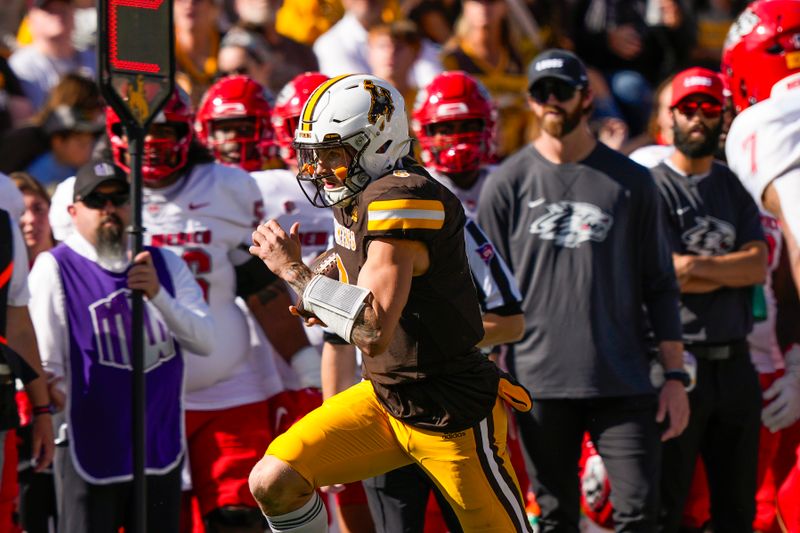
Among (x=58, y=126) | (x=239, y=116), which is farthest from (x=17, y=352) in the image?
(x=58, y=126)

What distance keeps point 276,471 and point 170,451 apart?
4.40 feet

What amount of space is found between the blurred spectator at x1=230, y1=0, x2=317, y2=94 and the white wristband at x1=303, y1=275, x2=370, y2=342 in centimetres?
485

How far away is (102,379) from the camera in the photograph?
5844 mm

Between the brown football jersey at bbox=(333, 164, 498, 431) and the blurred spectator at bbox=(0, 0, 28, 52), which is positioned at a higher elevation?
the blurred spectator at bbox=(0, 0, 28, 52)

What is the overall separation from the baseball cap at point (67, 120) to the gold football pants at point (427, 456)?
420 cm

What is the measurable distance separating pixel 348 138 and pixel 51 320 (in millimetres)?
1687

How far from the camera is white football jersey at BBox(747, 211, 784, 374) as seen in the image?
7.26m

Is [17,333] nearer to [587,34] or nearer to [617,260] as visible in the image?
[617,260]

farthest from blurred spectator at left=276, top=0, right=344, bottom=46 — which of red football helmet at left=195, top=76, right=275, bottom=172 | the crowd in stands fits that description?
red football helmet at left=195, top=76, right=275, bottom=172

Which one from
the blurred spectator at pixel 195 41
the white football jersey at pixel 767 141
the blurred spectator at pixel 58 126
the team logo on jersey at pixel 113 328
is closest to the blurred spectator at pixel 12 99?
the blurred spectator at pixel 58 126

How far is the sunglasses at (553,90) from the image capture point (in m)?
6.17

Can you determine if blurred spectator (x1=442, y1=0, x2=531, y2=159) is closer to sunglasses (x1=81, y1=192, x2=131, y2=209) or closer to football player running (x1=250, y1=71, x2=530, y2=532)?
sunglasses (x1=81, y1=192, x2=131, y2=209)

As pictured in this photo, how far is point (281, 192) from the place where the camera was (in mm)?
6793

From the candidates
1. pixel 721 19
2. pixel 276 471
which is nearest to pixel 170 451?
pixel 276 471
